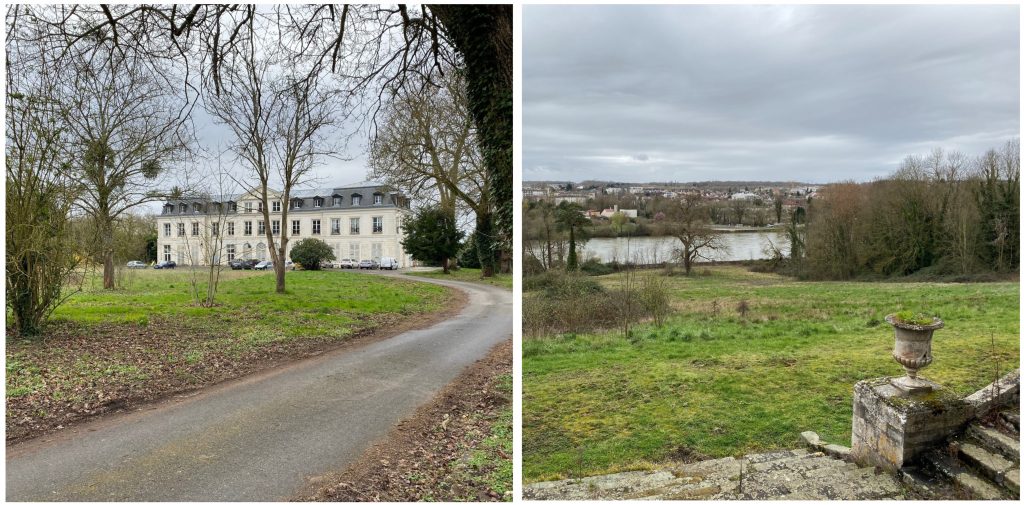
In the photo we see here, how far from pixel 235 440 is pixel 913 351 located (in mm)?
3987

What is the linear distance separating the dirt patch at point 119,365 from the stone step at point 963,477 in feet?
16.4

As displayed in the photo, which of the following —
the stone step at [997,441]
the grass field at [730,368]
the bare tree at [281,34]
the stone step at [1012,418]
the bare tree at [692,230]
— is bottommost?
the grass field at [730,368]

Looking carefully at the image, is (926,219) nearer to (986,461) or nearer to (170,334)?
(986,461)

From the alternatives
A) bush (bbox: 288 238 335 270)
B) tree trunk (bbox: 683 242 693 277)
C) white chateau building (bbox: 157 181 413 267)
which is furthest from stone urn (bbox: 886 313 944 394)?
bush (bbox: 288 238 335 270)

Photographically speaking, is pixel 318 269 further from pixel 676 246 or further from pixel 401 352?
pixel 676 246

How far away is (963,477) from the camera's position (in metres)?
2.65

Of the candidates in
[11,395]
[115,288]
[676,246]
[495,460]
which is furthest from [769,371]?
[115,288]

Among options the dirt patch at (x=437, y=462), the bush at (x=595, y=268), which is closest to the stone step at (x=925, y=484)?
the dirt patch at (x=437, y=462)

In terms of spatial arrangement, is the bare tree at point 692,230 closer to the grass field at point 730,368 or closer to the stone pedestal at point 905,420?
the grass field at point 730,368

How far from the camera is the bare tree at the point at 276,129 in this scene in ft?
16.5

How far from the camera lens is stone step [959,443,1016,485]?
2.59 meters

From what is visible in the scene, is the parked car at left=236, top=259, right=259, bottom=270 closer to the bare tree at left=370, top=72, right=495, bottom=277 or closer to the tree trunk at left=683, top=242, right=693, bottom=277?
the bare tree at left=370, top=72, right=495, bottom=277

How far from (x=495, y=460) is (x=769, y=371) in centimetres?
403

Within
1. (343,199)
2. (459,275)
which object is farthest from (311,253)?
(459,275)
